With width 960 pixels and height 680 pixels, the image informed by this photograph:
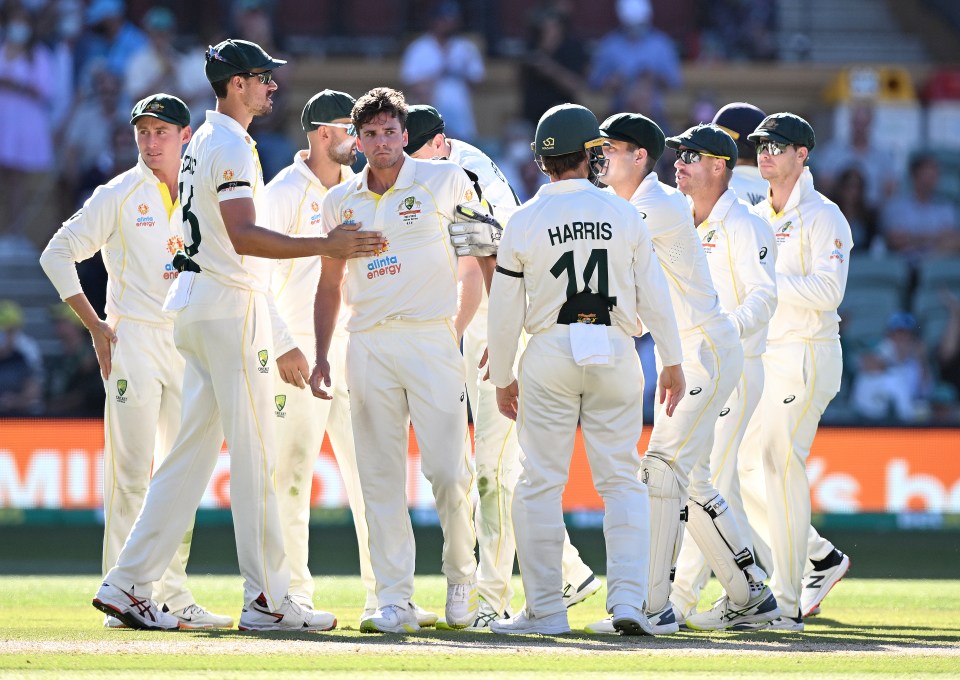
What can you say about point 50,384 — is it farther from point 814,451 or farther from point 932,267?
point 932,267

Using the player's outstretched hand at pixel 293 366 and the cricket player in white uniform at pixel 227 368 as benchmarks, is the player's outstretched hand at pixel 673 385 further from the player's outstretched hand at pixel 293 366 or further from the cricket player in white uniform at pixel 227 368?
the player's outstretched hand at pixel 293 366

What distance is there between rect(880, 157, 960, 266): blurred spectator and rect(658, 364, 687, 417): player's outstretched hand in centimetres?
1139

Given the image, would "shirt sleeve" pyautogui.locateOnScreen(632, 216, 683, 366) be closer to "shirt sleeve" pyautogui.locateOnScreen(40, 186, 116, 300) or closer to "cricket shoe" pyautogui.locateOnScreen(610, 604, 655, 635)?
"cricket shoe" pyautogui.locateOnScreen(610, 604, 655, 635)

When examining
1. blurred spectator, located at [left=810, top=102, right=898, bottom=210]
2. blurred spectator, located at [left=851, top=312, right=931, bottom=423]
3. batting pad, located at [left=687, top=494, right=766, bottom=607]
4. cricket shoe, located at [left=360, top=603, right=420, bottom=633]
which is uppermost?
blurred spectator, located at [left=810, top=102, right=898, bottom=210]

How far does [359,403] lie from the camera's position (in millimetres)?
7516

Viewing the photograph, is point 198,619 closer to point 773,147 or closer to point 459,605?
point 459,605

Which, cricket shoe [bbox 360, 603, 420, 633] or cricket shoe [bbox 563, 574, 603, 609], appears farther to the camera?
cricket shoe [bbox 563, 574, 603, 609]

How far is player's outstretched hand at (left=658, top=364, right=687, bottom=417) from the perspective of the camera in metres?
7.32

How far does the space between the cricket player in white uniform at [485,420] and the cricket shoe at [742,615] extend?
824 millimetres

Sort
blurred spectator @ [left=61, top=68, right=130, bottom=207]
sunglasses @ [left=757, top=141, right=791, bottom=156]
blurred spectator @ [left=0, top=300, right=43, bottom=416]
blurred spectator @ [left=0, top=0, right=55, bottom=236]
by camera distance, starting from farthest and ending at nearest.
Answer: blurred spectator @ [left=0, top=0, right=55, bottom=236], blurred spectator @ [left=61, top=68, right=130, bottom=207], blurred spectator @ [left=0, top=300, right=43, bottom=416], sunglasses @ [left=757, top=141, right=791, bottom=156]

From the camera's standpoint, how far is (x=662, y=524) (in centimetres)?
777

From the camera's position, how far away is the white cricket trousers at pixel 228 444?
743cm

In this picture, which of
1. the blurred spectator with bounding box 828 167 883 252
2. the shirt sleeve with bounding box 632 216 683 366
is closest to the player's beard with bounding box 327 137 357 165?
the shirt sleeve with bounding box 632 216 683 366

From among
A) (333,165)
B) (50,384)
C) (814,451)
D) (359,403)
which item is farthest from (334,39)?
(359,403)
